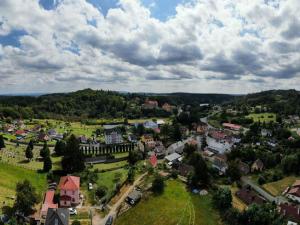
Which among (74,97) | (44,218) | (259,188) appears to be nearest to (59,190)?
(44,218)

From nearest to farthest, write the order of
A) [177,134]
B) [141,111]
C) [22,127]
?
[177,134], [22,127], [141,111]

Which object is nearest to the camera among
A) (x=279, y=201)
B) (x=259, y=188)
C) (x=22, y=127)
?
(x=279, y=201)

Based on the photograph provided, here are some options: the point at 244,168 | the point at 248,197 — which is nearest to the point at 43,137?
Answer: the point at 244,168

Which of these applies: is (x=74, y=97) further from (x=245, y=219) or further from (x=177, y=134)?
(x=245, y=219)

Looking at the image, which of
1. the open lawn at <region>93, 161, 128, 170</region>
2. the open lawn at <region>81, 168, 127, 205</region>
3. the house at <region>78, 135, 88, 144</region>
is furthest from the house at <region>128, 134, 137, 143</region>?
the open lawn at <region>81, 168, 127, 205</region>

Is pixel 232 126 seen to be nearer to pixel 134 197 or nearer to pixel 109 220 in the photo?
pixel 134 197

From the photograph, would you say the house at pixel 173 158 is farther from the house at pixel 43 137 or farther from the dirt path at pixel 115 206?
the house at pixel 43 137
